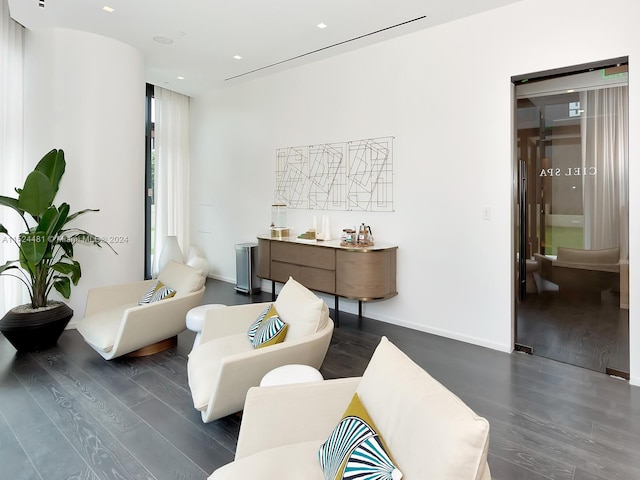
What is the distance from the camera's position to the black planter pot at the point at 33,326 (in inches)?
145

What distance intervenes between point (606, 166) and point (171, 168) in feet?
21.3

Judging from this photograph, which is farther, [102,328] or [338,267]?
[338,267]

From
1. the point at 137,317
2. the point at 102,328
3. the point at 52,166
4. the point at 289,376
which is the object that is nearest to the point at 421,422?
the point at 289,376

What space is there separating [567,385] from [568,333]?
2.22ft

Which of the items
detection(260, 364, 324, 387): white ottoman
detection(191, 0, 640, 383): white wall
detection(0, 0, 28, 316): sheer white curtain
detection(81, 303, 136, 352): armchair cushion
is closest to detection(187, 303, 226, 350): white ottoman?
detection(81, 303, 136, 352): armchair cushion

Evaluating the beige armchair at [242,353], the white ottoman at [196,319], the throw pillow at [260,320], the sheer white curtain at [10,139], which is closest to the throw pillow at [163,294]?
the white ottoman at [196,319]

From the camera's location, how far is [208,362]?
258 cm

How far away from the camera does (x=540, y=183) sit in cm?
371

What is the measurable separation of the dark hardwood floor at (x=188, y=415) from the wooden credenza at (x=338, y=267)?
0.76m

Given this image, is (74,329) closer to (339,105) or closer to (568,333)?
Result: (339,105)

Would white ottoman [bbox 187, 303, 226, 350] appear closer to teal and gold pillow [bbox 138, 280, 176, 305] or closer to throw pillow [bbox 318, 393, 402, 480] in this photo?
teal and gold pillow [bbox 138, 280, 176, 305]

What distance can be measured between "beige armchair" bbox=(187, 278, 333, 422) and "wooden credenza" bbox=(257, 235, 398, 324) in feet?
5.37

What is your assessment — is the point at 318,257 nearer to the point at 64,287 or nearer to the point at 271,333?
the point at 271,333

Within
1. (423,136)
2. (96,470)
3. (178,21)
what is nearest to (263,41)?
(178,21)
